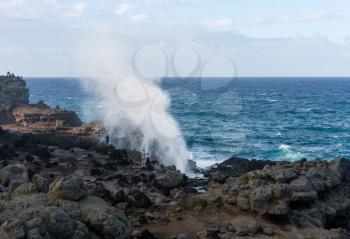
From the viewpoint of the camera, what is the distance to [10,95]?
9044cm

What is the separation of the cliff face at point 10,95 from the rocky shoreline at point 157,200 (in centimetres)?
2764

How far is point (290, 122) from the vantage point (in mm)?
122500

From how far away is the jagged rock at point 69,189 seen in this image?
25734 millimetres

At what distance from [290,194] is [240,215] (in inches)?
139

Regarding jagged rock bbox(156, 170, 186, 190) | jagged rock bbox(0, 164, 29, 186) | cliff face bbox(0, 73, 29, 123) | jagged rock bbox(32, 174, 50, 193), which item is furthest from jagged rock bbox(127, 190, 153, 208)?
cliff face bbox(0, 73, 29, 123)

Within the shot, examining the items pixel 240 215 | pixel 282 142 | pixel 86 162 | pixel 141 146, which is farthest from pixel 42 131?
pixel 240 215

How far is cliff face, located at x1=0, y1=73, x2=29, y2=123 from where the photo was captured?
88.2m

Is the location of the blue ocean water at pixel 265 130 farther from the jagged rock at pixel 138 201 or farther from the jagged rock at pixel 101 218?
the jagged rock at pixel 101 218

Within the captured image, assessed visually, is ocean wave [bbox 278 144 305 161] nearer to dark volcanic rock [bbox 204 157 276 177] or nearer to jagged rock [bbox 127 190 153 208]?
dark volcanic rock [bbox 204 157 276 177]

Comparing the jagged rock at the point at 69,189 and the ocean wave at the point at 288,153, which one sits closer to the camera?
the jagged rock at the point at 69,189

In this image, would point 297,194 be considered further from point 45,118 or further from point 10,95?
point 10,95

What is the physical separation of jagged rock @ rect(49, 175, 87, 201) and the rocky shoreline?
48mm

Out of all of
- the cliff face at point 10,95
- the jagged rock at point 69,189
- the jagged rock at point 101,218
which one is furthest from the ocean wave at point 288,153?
the jagged rock at point 101,218

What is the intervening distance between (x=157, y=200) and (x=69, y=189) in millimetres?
13206
